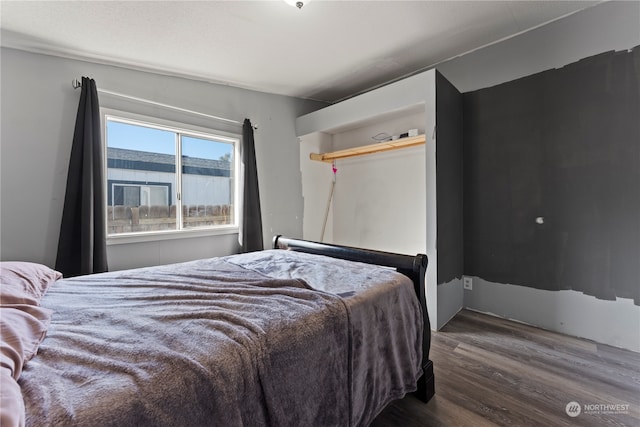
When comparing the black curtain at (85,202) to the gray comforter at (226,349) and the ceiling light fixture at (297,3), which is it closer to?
the gray comforter at (226,349)

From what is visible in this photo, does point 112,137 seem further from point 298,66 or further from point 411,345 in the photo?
point 411,345

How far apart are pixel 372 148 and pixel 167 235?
2.36 m

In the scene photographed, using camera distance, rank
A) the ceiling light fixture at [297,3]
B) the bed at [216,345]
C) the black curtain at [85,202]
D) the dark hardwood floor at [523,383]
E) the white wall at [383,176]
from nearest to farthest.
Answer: the bed at [216,345] < the dark hardwood floor at [523,383] < the ceiling light fixture at [297,3] < the black curtain at [85,202] < the white wall at [383,176]

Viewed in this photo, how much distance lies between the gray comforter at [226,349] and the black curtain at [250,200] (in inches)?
56.9

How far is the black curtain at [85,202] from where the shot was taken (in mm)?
2141

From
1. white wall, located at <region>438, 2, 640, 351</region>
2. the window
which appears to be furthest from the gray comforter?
white wall, located at <region>438, 2, 640, 351</region>

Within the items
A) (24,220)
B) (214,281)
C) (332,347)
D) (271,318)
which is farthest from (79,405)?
(24,220)

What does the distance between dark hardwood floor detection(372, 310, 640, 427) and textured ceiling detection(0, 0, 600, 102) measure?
8.36 ft

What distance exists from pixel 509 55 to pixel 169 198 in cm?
351

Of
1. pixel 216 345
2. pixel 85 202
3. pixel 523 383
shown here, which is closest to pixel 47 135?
pixel 85 202

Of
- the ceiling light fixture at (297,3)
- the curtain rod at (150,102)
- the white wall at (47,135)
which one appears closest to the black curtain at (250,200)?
the curtain rod at (150,102)

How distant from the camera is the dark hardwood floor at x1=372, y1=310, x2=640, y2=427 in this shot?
1409mm
